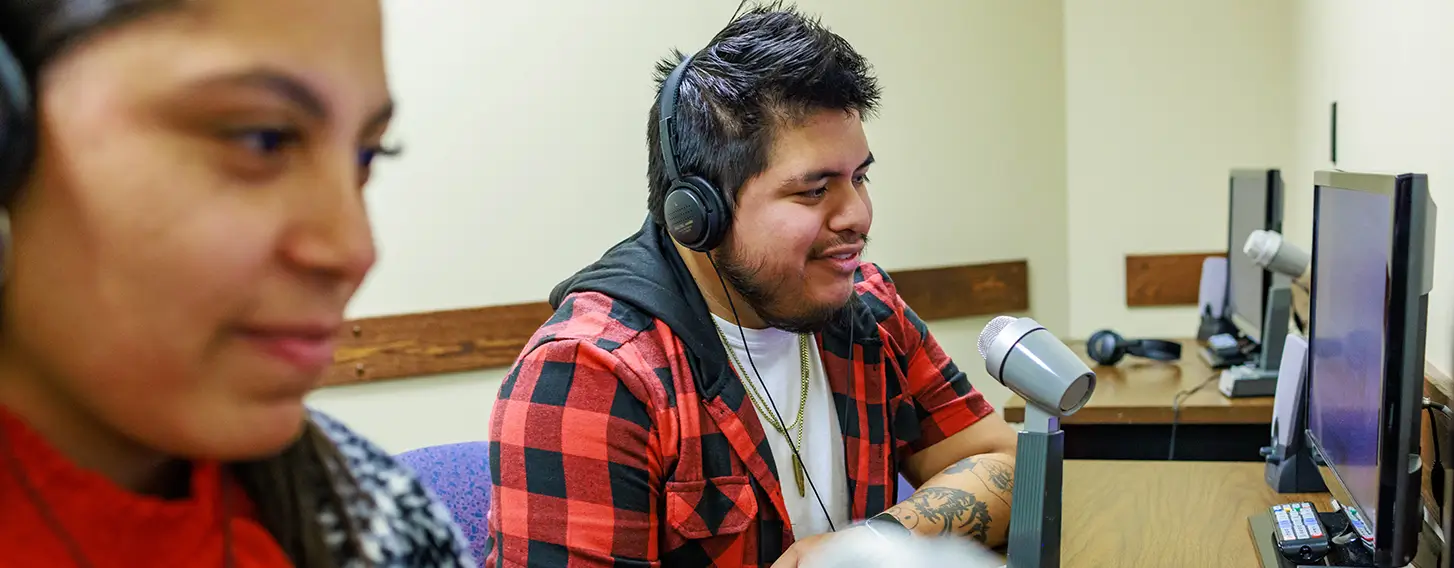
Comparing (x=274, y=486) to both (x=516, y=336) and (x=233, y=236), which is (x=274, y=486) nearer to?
(x=233, y=236)

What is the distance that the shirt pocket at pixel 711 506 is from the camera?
122cm

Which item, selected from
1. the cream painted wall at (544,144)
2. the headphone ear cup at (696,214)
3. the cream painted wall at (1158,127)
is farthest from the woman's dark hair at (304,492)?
the cream painted wall at (1158,127)

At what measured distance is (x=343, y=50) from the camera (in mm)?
403

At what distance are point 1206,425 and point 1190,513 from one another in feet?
2.04

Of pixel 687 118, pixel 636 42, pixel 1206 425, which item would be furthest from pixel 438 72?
pixel 1206 425

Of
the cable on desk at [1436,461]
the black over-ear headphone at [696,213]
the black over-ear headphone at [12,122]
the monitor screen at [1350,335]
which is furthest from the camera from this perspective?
the black over-ear headphone at [696,213]

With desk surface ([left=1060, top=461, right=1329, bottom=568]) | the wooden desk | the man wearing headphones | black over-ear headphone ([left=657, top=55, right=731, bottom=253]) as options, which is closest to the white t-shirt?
the man wearing headphones

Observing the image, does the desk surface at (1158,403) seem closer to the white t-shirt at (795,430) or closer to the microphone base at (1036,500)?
the white t-shirt at (795,430)

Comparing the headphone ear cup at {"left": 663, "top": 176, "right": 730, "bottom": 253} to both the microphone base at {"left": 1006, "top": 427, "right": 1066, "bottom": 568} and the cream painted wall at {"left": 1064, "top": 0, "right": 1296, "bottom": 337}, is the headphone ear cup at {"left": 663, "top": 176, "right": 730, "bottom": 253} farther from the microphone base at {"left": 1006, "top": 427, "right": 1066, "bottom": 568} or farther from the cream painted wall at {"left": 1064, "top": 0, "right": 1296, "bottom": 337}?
the cream painted wall at {"left": 1064, "top": 0, "right": 1296, "bottom": 337}

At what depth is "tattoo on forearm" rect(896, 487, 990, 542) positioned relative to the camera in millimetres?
1302

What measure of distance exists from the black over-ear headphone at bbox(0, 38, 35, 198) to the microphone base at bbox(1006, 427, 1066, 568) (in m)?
0.69

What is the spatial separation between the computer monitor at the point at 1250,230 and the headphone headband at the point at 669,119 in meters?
1.35

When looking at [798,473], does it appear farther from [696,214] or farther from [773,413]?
[696,214]

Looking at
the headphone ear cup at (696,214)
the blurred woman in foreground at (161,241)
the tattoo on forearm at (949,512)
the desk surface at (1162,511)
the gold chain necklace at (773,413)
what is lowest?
the desk surface at (1162,511)
